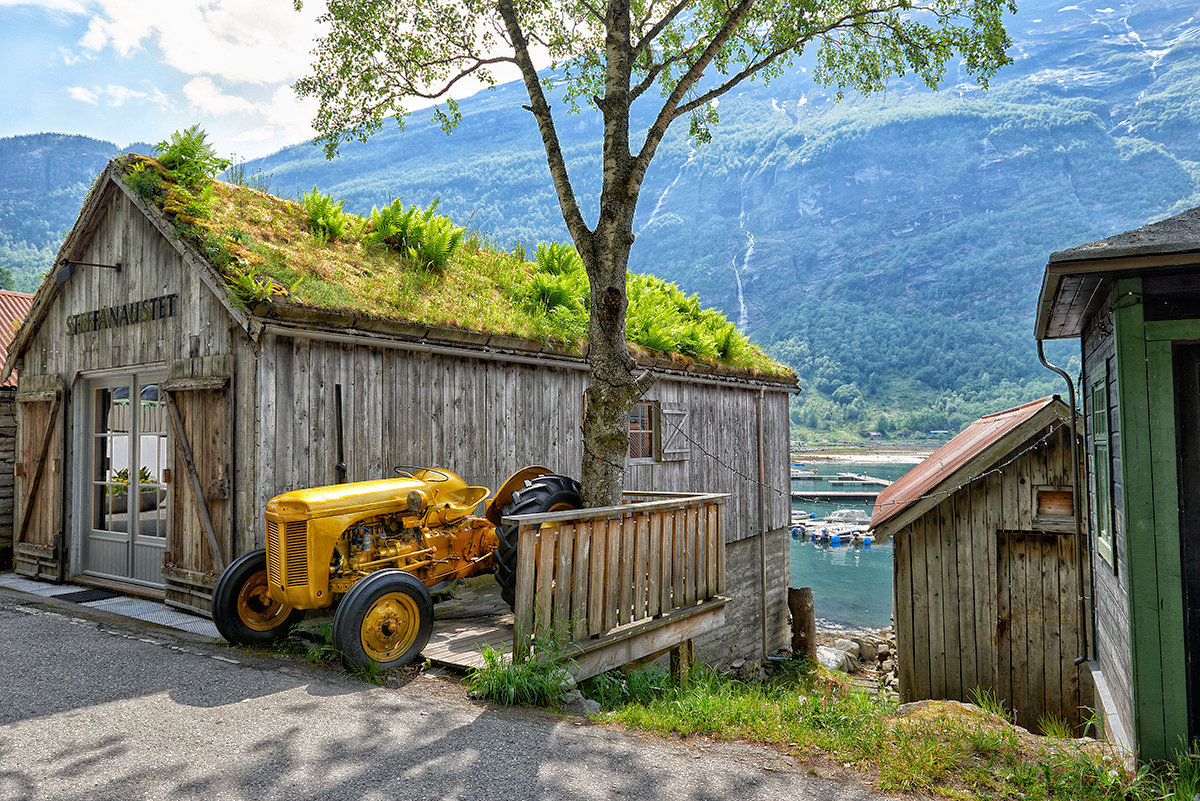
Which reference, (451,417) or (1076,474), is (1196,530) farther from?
(451,417)

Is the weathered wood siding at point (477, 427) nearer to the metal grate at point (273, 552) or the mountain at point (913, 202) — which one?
the metal grate at point (273, 552)

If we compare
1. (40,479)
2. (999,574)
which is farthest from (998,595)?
(40,479)

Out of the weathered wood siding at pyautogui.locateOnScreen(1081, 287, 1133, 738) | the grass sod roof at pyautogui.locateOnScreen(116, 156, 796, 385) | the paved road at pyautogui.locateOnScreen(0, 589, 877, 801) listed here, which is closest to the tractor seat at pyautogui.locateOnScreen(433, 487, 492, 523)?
the paved road at pyautogui.locateOnScreen(0, 589, 877, 801)

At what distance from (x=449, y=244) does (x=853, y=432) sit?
94.3m

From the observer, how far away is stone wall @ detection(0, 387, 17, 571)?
34.7 feet

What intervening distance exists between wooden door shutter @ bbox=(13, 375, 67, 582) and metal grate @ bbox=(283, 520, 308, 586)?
5714 mm

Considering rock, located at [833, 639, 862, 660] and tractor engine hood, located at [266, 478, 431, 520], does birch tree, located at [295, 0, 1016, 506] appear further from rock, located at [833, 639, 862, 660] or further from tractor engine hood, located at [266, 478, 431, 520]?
rock, located at [833, 639, 862, 660]

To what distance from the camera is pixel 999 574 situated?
347 inches

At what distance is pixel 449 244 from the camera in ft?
30.7

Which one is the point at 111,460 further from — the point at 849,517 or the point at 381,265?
the point at 849,517

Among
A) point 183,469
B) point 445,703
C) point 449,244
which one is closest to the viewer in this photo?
point 445,703

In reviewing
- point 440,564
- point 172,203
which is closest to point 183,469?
point 172,203

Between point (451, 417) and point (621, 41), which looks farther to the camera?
point (451, 417)

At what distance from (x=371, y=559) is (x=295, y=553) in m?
0.55
